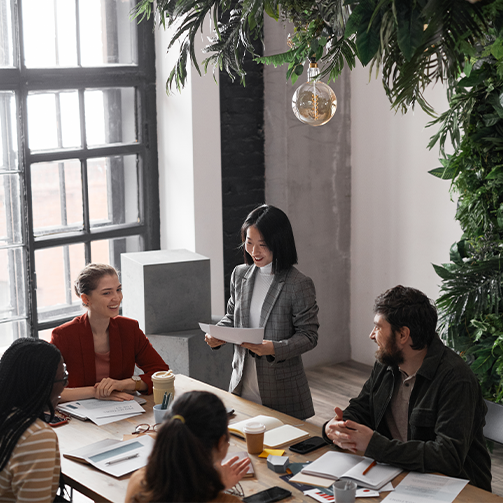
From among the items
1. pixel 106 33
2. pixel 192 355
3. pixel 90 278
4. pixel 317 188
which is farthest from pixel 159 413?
pixel 317 188

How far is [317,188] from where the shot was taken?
5121 millimetres

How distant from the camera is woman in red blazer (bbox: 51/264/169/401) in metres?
2.84

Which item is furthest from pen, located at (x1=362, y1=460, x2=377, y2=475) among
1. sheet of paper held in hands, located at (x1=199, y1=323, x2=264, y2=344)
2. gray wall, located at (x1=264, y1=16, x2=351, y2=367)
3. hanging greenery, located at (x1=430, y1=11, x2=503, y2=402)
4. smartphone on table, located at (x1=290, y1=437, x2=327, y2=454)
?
gray wall, located at (x1=264, y1=16, x2=351, y2=367)

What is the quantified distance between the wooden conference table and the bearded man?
0.11 m

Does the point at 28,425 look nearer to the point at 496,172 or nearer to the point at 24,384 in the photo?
the point at 24,384

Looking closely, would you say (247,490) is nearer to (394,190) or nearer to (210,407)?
(210,407)

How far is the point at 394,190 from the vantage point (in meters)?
5.01

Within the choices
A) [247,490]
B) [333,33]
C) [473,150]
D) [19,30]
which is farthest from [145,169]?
[247,490]

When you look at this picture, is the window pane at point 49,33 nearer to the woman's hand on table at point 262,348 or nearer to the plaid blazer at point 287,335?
the plaid blazer at point 287,335

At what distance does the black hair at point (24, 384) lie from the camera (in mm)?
1891

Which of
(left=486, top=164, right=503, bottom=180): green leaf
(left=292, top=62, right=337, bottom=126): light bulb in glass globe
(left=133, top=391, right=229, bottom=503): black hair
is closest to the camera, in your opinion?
(left=133, top=391, right=229, bottom=503): black hair

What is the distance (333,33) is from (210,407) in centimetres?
138

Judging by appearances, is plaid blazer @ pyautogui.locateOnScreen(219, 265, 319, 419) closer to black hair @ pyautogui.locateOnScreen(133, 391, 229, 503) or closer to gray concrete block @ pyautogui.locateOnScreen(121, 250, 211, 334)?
gray concrete block @ pyautogui.locateOnScreen(121, 250, 211, 334)

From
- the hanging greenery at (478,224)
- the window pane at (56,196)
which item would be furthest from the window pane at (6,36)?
the hanging greenery at (478,224)
